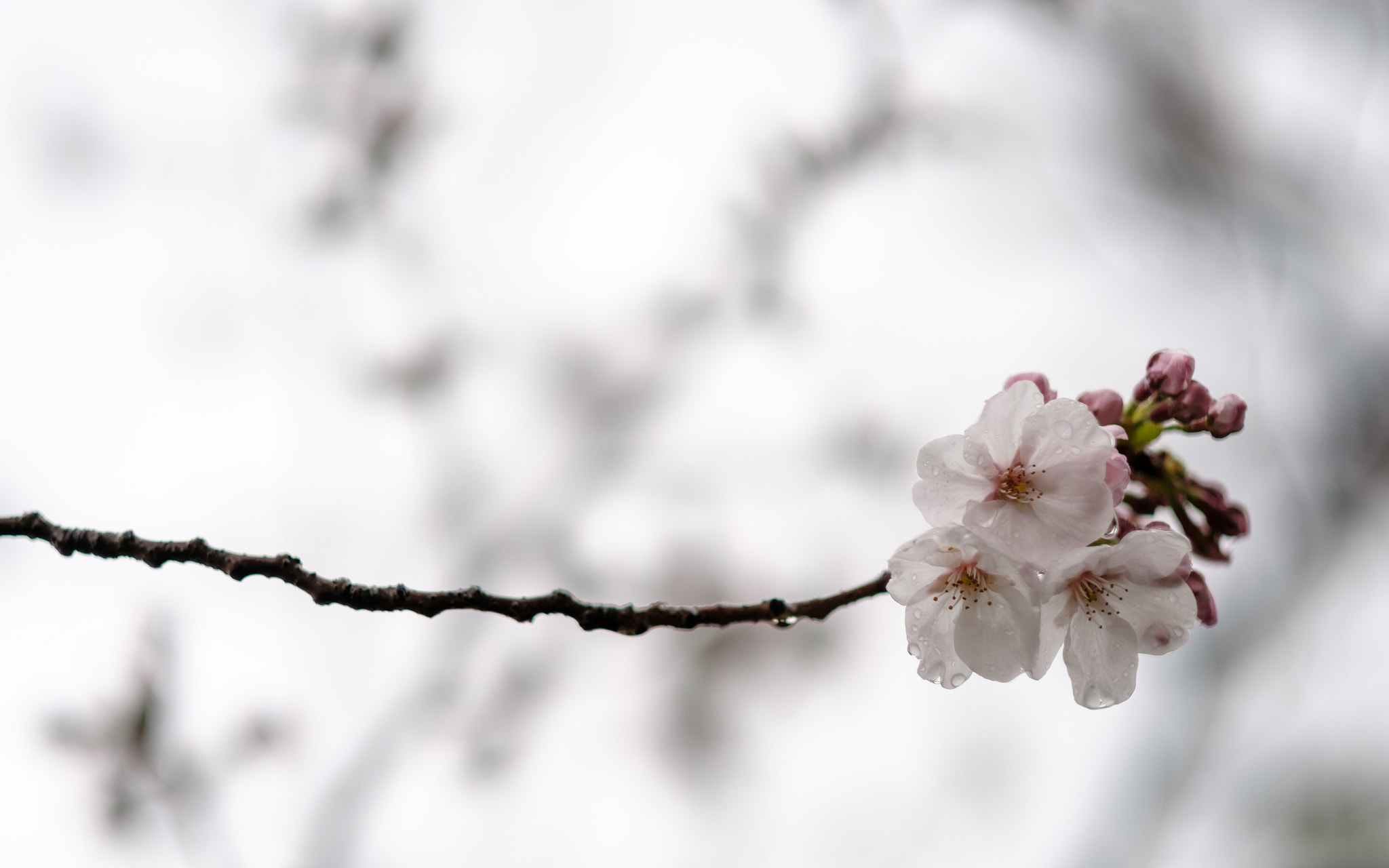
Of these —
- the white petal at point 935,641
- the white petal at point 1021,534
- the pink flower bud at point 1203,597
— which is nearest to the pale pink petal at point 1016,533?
the white petal at point 1021,534

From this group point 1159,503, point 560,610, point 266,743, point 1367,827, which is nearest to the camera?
point 560,610

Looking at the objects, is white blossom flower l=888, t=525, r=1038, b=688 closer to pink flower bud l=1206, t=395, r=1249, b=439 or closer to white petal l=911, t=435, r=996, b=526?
white petal l=911, t=435, r=996, b=526

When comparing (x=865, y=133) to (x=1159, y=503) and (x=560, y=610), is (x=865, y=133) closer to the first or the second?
(x=1159, y=503)

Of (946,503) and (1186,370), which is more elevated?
(1186,370)

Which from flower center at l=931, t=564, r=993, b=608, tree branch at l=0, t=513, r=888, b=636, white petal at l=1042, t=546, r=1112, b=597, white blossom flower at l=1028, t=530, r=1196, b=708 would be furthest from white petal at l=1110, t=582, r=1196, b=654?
tree branch at l=0, t=513, r=888, b=636

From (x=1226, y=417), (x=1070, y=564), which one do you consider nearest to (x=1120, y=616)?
(x=1070, y=564)

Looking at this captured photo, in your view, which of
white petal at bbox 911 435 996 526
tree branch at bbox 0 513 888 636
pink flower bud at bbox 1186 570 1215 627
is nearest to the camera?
tree branch at bbox 0 513 888 636

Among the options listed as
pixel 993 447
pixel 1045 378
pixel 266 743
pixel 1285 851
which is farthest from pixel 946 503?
pixel 1285 851
